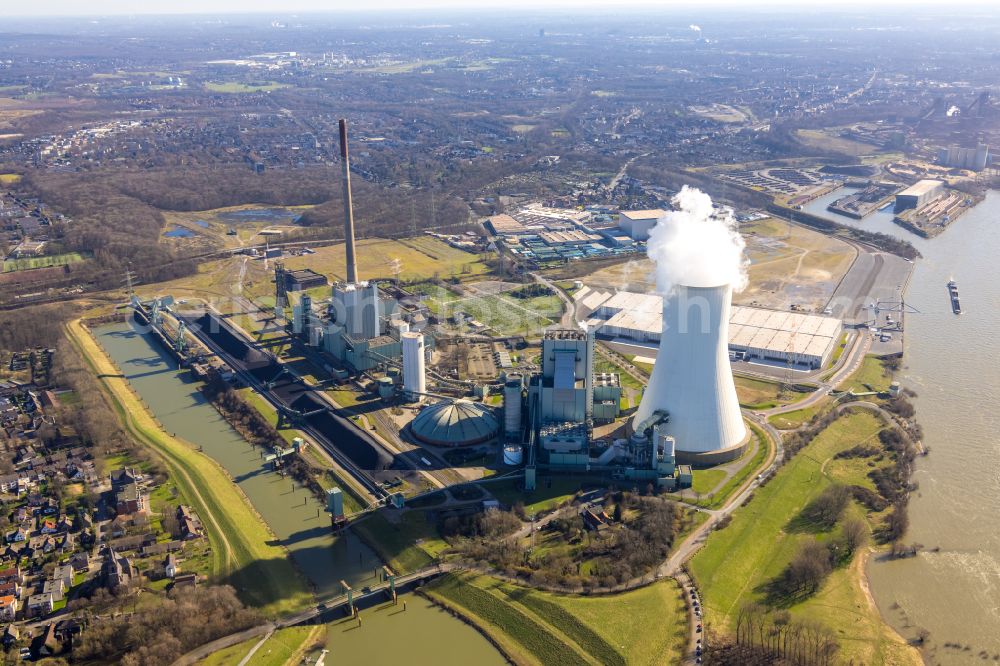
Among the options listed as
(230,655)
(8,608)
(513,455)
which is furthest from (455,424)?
(8,608)

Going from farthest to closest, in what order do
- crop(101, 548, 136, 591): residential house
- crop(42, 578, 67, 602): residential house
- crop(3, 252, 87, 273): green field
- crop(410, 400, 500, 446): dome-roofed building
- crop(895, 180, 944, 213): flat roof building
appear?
crop(895, 180, 944, 213): flat roof building
crop(3, 252, 87, 273): green field
crop(410, 400, 500, 446): dome-roofed building
crop(101, 548, 136, 591): residential house
crop(42, 578, 67, 602): residential house

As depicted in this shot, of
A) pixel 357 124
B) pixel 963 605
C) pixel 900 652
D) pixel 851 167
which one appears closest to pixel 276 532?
pixel 900 652

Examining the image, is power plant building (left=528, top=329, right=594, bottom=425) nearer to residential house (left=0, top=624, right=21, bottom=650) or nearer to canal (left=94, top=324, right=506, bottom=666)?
canal (left=94, top=324, right=506, bottom=666)

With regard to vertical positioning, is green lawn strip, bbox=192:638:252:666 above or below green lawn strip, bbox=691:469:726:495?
below

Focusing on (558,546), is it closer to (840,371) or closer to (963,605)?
(963,605)

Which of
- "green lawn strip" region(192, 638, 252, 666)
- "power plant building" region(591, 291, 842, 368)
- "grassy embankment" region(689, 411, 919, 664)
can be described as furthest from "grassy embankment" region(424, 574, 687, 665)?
"power plant building" region(591, 291, 842, 368)

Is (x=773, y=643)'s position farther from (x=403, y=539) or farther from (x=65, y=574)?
(x=65, y=574)

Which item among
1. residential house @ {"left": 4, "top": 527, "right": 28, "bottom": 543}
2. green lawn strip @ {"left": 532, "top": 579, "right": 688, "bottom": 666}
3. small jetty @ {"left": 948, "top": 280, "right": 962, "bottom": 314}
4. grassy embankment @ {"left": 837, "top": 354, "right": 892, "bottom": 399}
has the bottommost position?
green lawn strip @ {"left": 532, "top": 579, "right": 688, "bottom": 666}
